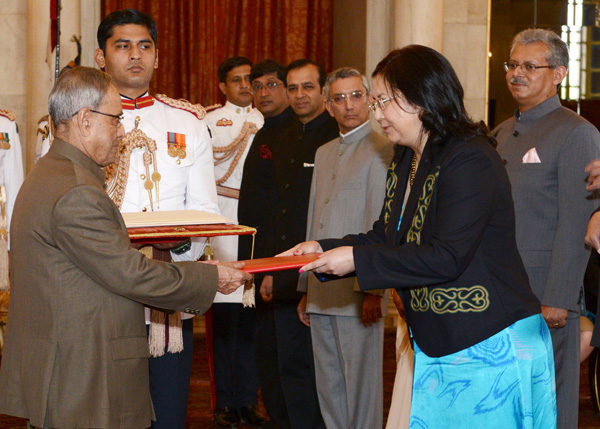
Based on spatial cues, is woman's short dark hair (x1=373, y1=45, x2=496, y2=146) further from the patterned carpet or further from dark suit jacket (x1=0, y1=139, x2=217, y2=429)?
the patterned carpet

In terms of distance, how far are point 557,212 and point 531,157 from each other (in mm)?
252

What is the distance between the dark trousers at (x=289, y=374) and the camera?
4191 millimetres

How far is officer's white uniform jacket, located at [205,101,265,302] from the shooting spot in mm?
5320

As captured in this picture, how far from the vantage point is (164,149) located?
10.7ft

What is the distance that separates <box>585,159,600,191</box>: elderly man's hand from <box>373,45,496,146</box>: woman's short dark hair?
0.90m

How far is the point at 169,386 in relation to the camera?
10.4 ft

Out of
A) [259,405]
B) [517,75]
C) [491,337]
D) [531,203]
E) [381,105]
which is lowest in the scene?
[259,405]

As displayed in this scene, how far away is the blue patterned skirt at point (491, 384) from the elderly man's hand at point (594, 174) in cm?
92

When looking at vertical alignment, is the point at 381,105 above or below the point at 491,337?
above

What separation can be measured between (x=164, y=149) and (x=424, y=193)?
4.23 ft

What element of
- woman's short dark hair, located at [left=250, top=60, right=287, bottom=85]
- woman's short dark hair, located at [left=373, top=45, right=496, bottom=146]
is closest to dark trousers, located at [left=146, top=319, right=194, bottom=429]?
woman's short dark hair, located at [left=373, top=45, right=496, bottom=146]

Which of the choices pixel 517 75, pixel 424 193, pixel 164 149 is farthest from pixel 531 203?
pixel 164 149

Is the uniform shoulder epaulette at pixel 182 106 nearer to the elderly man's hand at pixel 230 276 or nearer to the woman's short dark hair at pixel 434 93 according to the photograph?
the elderly man's hand at pixel 230 276

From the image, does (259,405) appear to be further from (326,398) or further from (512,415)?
(512,415)
